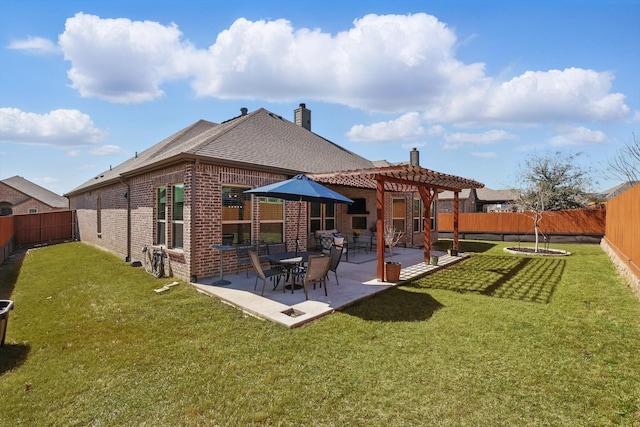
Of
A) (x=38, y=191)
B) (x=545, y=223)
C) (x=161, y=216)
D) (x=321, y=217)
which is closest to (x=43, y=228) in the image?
(x=161, y=216)

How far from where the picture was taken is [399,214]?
1568 cm

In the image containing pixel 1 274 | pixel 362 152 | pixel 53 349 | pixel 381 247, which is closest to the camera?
pixel 53 349

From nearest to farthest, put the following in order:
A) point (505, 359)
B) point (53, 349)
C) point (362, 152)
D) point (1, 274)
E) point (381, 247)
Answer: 1. point (505, 359)
2. point (53, 349)
3. point (381, 247)
4. point (1, 274)
5. point (362, 152)

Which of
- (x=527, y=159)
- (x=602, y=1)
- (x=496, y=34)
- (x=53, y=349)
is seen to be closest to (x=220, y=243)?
(x=53, y=349)

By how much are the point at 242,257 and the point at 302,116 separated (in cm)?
1115

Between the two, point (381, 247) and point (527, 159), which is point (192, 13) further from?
point (527, 159)

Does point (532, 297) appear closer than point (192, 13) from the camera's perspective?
Yes

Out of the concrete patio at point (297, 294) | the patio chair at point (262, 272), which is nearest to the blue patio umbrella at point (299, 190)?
the patio chair at point (262, 272)

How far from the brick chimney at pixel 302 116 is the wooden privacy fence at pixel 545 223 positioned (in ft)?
40.0

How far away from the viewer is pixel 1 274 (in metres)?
10.7

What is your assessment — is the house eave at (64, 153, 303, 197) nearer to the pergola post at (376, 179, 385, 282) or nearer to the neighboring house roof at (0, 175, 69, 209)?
the pergola post at (376, 179, 385, 282)

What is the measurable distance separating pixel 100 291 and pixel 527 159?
1202 inches

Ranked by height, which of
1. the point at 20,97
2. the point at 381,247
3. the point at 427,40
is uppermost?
the point at 427,40

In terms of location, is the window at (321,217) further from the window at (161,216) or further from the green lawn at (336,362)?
the green lawn at (336,362)
